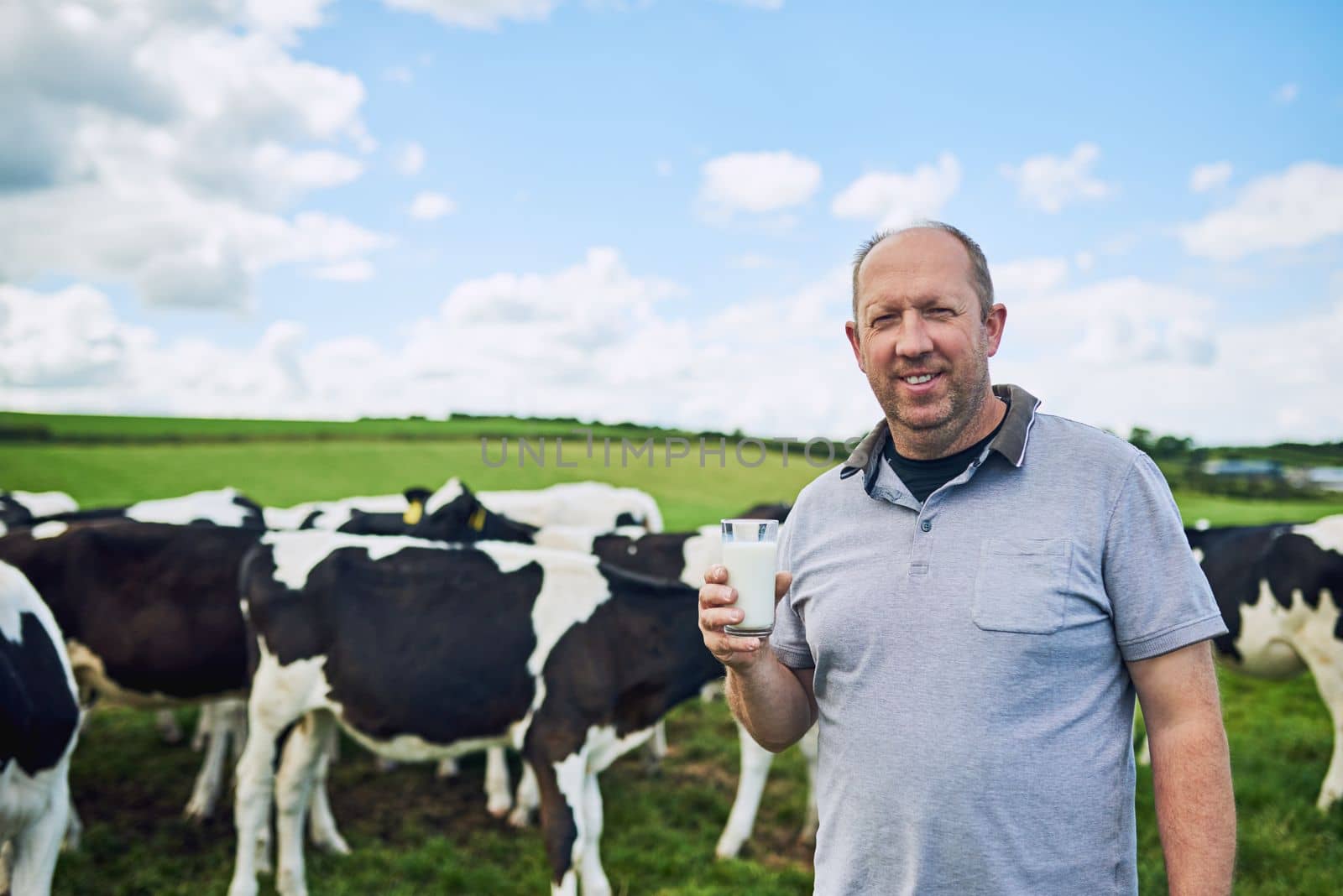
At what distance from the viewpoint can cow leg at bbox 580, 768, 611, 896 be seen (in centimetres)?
495

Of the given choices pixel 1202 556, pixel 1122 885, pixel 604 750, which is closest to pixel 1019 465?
pixel 1122 885

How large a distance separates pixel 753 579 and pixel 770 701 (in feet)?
1.31

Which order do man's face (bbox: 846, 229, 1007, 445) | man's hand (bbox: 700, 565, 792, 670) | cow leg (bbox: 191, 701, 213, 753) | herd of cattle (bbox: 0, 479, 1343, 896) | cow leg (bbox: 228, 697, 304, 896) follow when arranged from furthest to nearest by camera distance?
cow leg (bbox: 191, 701, 213, 753) → cow leg (bbox: 228, 697, 304, 896) → herd of cattle (bbox: 0, 479, 1343, 896) → man's face (bbox: 846, 229, 1007, 445) → man's hand (bbox: 700, 565, 792, 670)

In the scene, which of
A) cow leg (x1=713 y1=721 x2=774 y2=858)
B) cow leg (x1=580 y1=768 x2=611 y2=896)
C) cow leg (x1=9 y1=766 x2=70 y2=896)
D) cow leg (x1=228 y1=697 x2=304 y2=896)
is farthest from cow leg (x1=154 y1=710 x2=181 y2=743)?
cow leg (x1=713 y1=721 x2=774 y2=858)

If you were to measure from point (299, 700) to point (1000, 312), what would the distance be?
447 centimetres

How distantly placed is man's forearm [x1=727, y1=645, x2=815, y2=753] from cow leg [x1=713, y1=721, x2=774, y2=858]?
12.4 ft

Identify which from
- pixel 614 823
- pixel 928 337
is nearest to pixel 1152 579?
pixel 928 337

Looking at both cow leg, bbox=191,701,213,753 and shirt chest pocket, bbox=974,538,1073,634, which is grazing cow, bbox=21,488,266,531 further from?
shirt chest pocket, bbox=974,538,1073,634

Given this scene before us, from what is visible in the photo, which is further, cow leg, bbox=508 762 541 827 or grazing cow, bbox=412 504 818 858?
cow leg, bbox=508 762 541 827

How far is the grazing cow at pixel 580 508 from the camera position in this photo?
12312 mm

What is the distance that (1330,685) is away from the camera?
6617mm

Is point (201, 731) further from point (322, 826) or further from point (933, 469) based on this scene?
point (933, 469)

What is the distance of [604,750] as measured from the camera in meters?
5.07

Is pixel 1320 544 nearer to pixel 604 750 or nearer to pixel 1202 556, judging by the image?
pixel 1202 556
